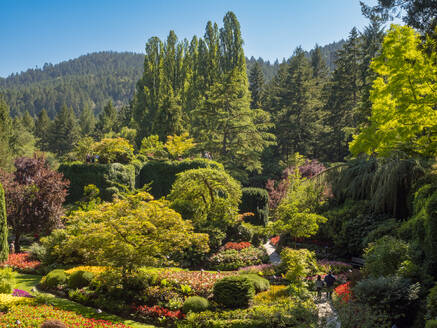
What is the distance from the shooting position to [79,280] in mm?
11328

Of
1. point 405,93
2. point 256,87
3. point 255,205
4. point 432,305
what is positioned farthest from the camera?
point 256,87

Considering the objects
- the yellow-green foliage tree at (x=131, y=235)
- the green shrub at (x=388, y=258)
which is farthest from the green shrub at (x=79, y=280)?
the green shrub at (x=388, y=258)

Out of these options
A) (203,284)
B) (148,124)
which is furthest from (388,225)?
(148,124)

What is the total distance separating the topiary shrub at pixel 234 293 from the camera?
31.9 ft

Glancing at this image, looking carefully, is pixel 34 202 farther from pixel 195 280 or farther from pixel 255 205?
pixel 255 205

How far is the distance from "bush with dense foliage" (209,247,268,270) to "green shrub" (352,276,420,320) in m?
7.53

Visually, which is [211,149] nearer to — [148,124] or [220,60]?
[148,124]

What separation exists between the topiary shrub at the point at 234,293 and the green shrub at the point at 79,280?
495cm

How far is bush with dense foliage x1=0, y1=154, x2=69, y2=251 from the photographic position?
48.5 feet

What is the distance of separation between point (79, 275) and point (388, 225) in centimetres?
1258

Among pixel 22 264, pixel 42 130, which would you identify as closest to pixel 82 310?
pixel 22 264

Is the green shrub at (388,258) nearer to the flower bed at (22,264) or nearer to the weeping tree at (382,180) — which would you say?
the weeping tree at (382,180)

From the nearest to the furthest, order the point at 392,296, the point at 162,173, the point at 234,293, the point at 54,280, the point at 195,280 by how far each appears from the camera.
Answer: the point at 392,296 → the point at 234,293 → the point at 195,280 → the point at 54,280 → the point at 162,173

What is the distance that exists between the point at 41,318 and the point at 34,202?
8521 mm
